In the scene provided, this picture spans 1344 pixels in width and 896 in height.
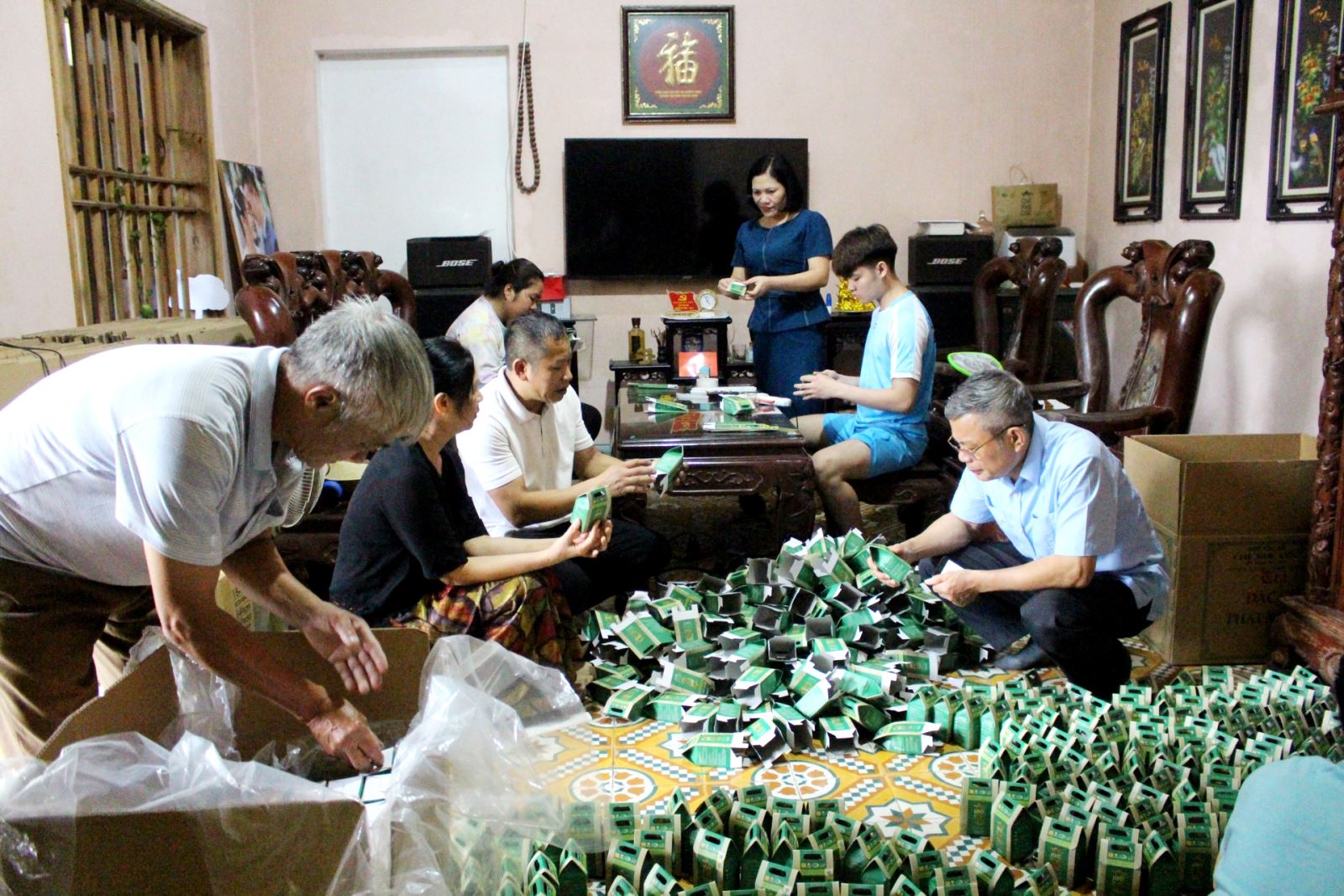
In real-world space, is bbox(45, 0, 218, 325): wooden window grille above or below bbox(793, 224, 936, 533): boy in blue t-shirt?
above

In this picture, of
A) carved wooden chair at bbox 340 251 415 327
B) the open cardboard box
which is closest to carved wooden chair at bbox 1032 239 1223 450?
carved wooden chair at bbox 340 251 415 327

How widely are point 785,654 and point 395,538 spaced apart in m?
1.01

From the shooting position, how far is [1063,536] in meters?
2.49

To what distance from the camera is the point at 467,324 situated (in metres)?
4.25

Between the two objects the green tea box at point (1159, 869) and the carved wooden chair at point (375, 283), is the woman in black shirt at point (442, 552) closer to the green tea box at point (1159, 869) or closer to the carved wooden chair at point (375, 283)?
the green tea box at point (1159, 869)

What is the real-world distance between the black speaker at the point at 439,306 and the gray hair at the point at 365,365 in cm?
418

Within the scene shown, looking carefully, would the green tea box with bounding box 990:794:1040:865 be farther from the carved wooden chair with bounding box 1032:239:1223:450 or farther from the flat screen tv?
the flat screen tv

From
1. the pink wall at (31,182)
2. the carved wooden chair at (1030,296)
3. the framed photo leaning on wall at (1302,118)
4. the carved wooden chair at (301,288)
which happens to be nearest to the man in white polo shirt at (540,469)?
the carved wooden chair at (301,288)

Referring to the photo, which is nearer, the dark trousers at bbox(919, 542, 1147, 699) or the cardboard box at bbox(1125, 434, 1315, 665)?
the dark trousers at bbox(919, 542, 1147, 699)

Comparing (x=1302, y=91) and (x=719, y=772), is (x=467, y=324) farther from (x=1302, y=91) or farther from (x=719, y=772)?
(x=1302, y=91)

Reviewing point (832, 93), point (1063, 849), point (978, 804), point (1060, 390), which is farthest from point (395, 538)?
point (832, 93)

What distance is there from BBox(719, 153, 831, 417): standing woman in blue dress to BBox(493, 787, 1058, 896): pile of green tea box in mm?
2910

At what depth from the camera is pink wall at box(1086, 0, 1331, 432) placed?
378 centimetres

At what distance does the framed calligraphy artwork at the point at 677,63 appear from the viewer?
5742 millimetres
